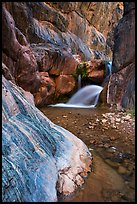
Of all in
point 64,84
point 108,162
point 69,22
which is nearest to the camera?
point 108,162

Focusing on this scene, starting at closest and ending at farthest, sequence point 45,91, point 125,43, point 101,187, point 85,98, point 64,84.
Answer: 1. point 101,187
2. point 125,43
3. point 45,91
4. point 85,98
5. point 64,84

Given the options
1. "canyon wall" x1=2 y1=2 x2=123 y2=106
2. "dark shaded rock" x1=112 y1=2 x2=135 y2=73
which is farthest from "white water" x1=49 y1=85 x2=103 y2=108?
"dark shaded rock" x1=112 y1=2 x2=135 y2=73

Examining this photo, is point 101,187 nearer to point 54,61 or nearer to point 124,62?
point 124,62

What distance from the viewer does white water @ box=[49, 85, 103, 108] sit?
8.95 m

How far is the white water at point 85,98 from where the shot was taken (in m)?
8.95

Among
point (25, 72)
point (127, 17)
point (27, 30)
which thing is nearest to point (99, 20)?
point (27, 30)

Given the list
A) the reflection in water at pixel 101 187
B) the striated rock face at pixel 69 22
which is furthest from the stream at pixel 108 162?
the striated rock face at pixel 69 22

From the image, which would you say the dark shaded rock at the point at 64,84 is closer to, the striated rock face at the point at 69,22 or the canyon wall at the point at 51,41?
the canyon wall at the point at 51,41

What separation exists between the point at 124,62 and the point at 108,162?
19.3 ft

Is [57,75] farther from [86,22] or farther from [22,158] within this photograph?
[86,22]

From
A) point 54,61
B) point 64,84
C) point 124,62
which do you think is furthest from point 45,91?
point 124,62

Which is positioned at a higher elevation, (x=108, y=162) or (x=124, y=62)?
(x=124, y=62)

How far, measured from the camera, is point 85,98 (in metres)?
9.40

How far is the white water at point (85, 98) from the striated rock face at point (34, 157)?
18.9 feet
